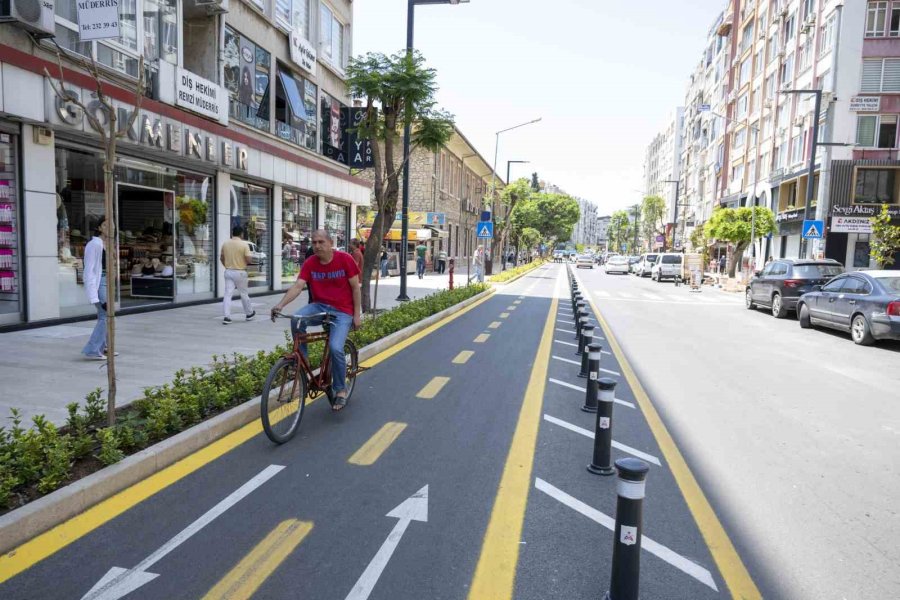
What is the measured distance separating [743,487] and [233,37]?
1603cm

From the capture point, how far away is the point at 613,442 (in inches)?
212

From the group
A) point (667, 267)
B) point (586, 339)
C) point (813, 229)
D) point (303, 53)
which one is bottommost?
point (586, 339)

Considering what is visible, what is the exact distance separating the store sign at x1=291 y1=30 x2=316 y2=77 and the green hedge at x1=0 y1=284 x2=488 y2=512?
14.3 metres

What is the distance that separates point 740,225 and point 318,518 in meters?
36.8

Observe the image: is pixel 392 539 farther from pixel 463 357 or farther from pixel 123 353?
pixel 123 353

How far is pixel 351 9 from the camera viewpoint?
925 inches

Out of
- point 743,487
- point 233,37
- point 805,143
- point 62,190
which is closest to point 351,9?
point 233,37

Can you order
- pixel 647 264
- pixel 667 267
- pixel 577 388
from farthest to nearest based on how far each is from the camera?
pixel 647 264
pixel 667 267
pixel 577 388

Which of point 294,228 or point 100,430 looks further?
point 294,228

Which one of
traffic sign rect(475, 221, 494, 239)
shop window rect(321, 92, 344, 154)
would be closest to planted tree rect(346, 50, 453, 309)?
shop window rect(321, 92, 344, 154)

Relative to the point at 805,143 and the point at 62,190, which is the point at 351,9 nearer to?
the point at 62,190

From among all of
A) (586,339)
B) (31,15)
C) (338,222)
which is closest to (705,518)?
(586,339)

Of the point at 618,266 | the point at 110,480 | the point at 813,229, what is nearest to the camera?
the point at 110,480

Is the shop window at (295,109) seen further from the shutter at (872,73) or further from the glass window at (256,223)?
the shutter at (872,73)
